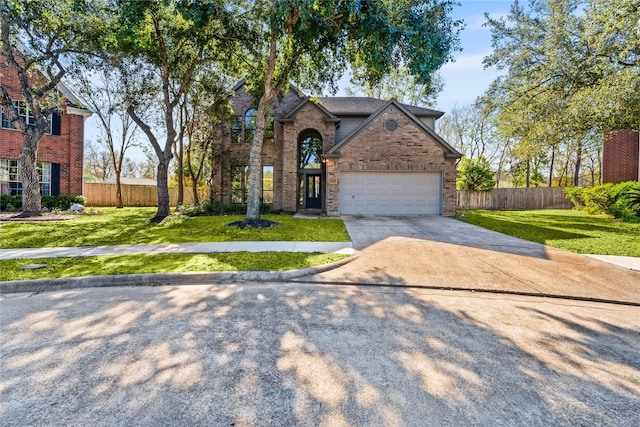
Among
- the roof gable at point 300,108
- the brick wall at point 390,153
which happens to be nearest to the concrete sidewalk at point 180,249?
the brick wall at point 390,153

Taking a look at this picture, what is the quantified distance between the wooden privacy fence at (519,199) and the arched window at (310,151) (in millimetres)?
13203

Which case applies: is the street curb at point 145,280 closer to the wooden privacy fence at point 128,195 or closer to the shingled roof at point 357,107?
the shingled roof at point 357,107

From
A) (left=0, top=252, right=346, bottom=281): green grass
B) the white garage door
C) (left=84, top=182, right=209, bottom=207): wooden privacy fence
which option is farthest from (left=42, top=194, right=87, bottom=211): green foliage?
the white garage door

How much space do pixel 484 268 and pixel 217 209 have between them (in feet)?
47.3

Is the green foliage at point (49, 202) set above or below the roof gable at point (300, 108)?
below

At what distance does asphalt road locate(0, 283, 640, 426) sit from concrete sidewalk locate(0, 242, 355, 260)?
117 inches

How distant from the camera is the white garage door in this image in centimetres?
1534

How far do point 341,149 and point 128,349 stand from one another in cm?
1326

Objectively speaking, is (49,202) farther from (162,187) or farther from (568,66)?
(568,66)

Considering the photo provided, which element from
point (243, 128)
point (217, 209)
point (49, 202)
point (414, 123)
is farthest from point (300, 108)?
point (49, 202)

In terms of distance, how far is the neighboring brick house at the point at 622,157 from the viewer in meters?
19.1

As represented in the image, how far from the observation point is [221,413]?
216 cm

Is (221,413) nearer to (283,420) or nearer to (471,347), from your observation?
(283,420)

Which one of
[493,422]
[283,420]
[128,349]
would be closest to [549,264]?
[493,422]
